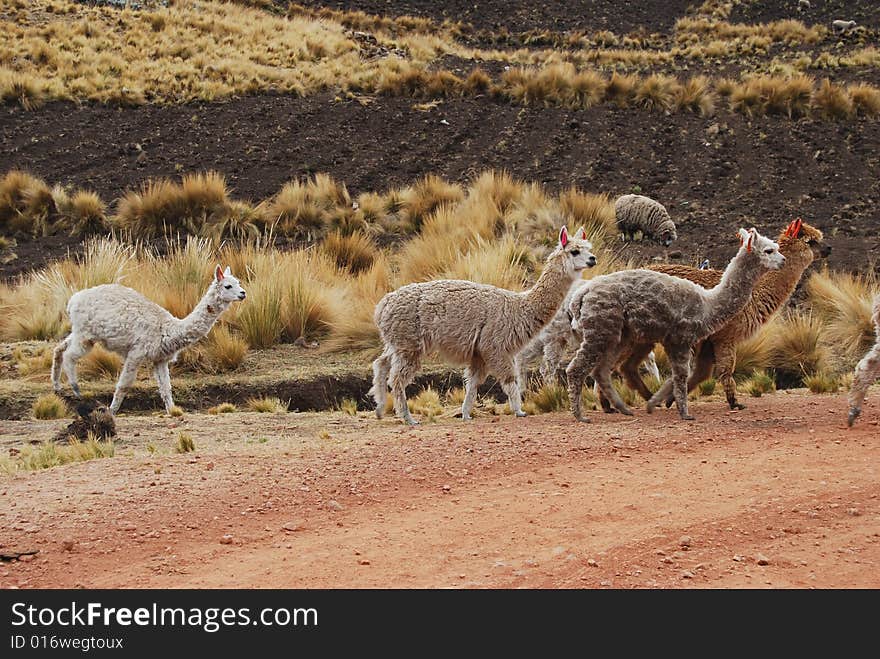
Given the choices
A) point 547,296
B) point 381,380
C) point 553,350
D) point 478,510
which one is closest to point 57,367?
point 381,380

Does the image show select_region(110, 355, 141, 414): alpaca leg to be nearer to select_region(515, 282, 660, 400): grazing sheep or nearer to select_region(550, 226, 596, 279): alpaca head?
select_region(515, 282, 660, 400): grazing sheep

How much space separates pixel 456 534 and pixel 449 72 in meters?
28.9

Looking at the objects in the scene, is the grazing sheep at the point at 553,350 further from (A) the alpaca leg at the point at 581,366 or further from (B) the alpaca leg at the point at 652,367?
(A) the alpaca leg at the point at 581,366

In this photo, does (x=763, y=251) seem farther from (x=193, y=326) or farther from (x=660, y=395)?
(x=193, y=326)

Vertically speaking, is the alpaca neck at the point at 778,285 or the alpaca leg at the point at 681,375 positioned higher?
the alpaca neck at the point at 778,285

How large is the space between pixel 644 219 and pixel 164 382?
32.1ft

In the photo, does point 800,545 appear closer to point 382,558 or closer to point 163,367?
point 382,558

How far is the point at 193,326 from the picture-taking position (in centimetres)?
1183

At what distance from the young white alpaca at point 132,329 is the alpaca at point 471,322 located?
2.62 metres

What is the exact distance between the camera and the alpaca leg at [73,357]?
11.7 m

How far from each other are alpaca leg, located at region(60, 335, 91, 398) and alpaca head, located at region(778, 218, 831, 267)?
7.30 m

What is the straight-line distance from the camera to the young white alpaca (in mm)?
11570

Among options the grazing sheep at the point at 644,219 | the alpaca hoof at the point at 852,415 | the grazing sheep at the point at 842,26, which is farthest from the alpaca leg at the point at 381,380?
the grazing sheep at the point at 842,26

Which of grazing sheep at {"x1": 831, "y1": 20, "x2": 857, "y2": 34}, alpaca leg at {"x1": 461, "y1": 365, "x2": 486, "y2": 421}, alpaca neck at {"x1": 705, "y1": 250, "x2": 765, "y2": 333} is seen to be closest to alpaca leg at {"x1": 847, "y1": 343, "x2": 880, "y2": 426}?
alpaca neck at {"x1": 705, "y1": 250, "x2": 765, "y2": 333}
